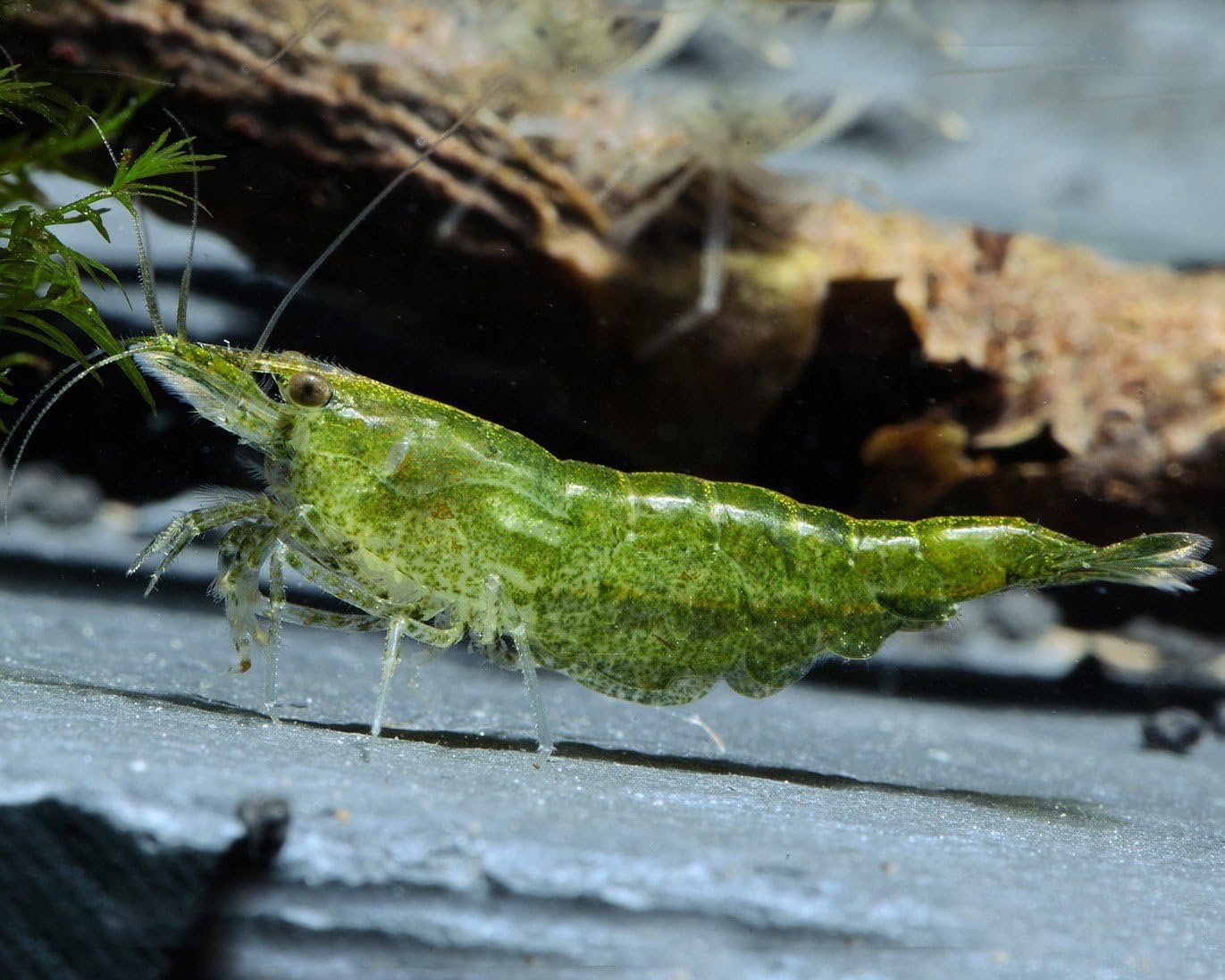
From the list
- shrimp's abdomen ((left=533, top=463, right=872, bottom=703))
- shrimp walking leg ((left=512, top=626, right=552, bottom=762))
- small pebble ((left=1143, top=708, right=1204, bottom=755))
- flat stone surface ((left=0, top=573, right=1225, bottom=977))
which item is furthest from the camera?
small pebble ((left=1143, top=708, right=1204, bottom=755))

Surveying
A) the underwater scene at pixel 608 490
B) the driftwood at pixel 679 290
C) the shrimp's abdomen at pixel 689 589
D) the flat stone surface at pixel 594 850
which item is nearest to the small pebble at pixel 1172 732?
the underwater scene at pixel 608 490

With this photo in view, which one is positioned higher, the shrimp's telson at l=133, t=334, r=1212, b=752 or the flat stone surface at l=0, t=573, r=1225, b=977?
the shrimp's telson at l=133, t=334, r=1212, b=752

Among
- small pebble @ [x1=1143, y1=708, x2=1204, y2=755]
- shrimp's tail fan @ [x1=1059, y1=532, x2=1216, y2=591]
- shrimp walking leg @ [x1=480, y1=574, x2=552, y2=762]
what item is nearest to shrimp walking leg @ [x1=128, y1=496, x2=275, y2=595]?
shrimp walking leg @ [x1=480, y1=574, x2=552, y2=762]

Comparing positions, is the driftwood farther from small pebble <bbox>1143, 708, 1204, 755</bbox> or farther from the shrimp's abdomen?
the shrimp's abdomen

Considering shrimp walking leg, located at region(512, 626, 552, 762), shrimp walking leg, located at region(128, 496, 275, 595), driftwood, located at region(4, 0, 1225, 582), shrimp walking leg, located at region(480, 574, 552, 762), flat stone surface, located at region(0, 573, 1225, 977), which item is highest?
driftwood, located at region(4, 0, 1225, 582)

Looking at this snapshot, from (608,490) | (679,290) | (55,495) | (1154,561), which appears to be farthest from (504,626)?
(55,495)

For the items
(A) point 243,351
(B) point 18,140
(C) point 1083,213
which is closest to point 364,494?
(A) point 243,351

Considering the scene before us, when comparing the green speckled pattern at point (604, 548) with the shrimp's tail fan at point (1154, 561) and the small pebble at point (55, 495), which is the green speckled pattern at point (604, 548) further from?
the small pebble at point (55, 495)
